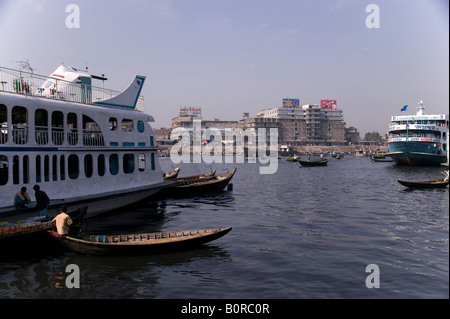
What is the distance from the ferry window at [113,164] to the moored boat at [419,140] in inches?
2457

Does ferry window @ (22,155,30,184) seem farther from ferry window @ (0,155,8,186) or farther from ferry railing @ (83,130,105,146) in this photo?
ferry railing @ (83,130,105,146)

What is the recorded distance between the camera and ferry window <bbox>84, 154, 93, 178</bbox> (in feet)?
62.4

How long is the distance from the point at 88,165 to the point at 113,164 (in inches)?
67.9

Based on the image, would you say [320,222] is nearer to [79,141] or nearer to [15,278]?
[79,141]

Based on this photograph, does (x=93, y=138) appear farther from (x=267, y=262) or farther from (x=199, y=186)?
(x=199, y=186)

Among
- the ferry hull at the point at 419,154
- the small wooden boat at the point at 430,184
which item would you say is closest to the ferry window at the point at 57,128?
the small wooden boat at the point at 430,184

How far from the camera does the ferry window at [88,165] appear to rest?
62.4 feet

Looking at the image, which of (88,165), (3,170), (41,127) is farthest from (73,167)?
(3,170)

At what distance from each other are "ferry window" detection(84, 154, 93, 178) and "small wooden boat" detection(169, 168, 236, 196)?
9.17 meters

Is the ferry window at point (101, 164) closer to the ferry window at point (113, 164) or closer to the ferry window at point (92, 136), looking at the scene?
the ferry window at point (113, 164)

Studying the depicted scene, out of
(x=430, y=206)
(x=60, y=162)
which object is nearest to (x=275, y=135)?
(x=430, y=206)

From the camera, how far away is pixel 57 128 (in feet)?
56.4
